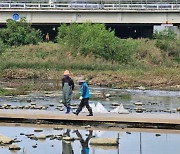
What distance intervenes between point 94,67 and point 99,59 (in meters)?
2.19

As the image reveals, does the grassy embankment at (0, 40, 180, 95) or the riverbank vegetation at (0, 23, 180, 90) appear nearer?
the grassy embankment at (0, 40, 180, 95)

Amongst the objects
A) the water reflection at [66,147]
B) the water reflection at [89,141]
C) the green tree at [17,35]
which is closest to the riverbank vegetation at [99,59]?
the green tree at [17,35]

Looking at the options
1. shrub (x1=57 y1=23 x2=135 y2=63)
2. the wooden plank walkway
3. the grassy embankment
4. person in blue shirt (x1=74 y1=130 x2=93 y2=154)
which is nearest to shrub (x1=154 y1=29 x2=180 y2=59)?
the grassy embankment

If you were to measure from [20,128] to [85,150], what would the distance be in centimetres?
495

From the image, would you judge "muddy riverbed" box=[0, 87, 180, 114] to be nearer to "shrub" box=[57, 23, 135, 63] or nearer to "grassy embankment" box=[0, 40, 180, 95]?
"grassy embankment" box=[0, 40, 180, 95]

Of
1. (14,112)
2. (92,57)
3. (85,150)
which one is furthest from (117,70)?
(85,150)

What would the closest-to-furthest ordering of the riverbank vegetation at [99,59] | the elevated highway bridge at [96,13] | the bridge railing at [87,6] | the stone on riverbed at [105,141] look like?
the stone on riverbed at [105,141], the riverbank vegetation at [99,59], the elevated highway bridge at [96,13], the bridge railing at [87,6]

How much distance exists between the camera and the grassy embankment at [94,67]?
47594mm

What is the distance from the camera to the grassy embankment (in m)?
47.6

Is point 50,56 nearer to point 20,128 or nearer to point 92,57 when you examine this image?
point 92,57

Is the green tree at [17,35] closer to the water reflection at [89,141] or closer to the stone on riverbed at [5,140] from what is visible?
the water reflection at [89,141]

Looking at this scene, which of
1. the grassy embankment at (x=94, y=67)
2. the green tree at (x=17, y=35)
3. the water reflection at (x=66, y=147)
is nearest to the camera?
the water reflection at (x=66, y=147)

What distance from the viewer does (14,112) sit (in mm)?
26438

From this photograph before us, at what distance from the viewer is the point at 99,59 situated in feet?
185
